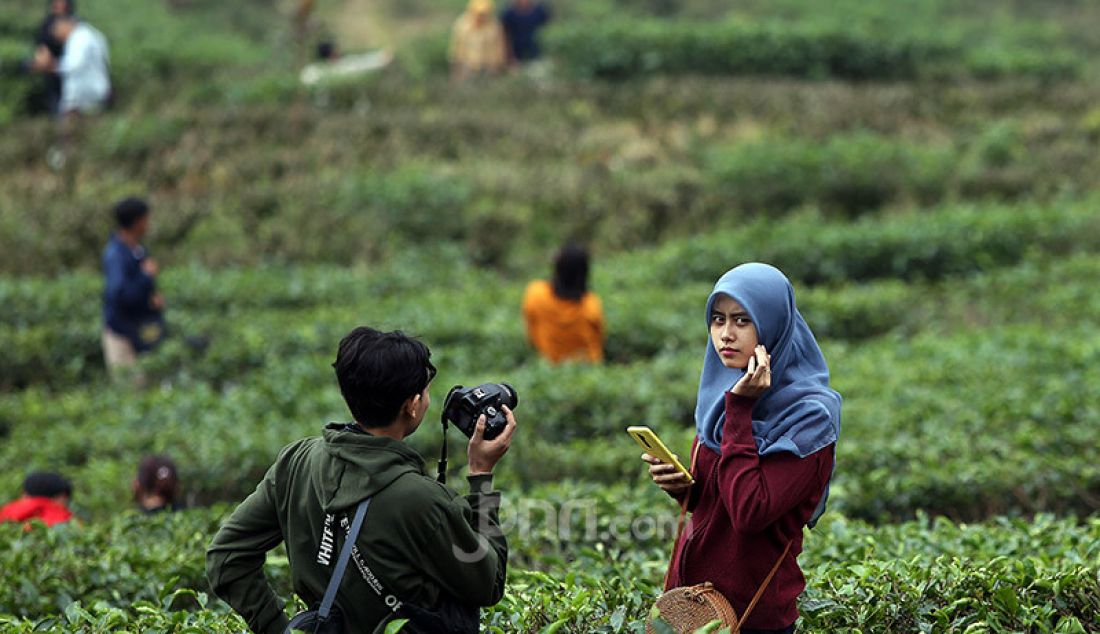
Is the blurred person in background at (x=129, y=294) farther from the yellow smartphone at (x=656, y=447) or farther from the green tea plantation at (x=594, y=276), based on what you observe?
the yellow smartphone at (x=656, y=447)

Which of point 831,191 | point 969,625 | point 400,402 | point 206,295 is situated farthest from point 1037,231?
point 400,402

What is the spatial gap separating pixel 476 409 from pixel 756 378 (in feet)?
2.44

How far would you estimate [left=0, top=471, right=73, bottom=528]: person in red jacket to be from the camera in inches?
272

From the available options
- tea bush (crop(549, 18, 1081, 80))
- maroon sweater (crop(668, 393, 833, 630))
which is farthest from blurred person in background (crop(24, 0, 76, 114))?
maroon sweater (crop(668, 393, 833, 630))

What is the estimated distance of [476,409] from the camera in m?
3.42

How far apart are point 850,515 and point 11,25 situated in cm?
1879

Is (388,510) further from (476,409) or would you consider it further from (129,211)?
(129,211)

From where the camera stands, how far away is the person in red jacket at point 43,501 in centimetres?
691

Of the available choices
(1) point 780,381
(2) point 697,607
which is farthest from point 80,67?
(2) point 697,607

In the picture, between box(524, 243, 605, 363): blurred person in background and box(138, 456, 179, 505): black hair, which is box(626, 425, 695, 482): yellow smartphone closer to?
box(138, 456, 179, 505): black hair

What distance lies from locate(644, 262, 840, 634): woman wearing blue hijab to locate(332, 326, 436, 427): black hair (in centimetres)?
78

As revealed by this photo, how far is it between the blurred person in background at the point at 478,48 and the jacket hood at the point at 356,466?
18.0m

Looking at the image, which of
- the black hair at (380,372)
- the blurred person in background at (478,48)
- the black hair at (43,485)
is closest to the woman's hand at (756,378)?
the black hair at (380,372)

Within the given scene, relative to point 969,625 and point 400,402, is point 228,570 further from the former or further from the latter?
point 969,625
